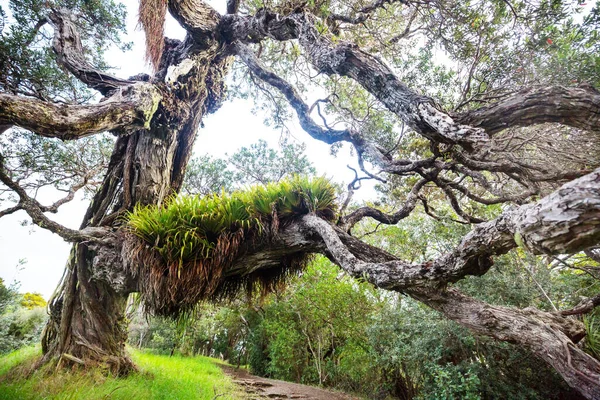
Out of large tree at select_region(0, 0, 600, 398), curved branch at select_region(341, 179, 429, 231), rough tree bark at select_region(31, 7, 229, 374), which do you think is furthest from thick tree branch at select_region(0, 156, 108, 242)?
curved branch at select_region(341, 179, 429, 231)

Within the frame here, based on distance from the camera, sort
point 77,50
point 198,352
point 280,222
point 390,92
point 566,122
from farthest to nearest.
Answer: point 198,352
point 77,50
point 280,222
point 390,92
point 566,122

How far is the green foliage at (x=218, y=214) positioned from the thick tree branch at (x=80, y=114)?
99 centimetres

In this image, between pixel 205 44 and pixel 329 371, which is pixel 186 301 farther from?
pixel 329 371

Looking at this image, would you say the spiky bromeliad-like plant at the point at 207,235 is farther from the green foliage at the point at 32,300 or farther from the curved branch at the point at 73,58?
the green foliage at the point at 32,300

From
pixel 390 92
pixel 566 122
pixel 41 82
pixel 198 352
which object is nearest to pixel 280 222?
pixel 390 92

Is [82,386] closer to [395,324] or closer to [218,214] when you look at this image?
[218,214]

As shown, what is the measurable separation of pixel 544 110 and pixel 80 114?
12.8 feet

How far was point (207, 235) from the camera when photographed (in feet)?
9.50

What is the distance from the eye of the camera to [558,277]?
14.6ft

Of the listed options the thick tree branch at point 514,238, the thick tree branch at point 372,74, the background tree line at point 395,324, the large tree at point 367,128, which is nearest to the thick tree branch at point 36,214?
the large tree at point 367,128

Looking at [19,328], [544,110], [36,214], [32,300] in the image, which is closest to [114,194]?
[36,214]

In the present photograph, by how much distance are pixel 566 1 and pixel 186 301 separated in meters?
5.06

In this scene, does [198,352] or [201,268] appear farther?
[198,352]

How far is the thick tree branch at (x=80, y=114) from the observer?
6.70 feet
